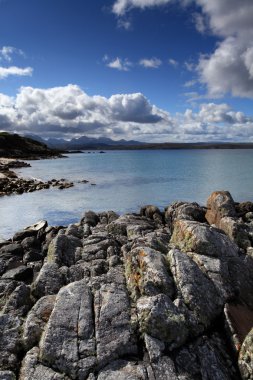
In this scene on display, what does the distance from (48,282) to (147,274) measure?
16.9ft

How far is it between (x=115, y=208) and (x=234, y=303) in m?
36.4

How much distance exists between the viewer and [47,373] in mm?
10711

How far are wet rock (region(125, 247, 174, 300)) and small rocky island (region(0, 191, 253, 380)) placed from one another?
0.04 m

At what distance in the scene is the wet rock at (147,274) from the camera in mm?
13438

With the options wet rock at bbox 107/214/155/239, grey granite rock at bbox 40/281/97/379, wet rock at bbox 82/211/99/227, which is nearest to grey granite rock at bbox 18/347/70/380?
grey granite rock at bbox 40/281/97/379

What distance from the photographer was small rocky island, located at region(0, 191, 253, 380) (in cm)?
1091

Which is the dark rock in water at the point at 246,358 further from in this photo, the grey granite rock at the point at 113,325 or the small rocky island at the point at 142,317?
the grey granite rock at the point at 113,325

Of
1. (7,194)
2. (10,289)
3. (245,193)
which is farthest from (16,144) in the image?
(10,289)

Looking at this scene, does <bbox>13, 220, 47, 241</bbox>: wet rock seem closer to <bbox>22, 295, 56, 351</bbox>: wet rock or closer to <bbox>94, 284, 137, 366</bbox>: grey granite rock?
<bbox>22, 295, 56, 351</bbox>: wet rock

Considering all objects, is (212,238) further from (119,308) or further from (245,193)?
(245,193)

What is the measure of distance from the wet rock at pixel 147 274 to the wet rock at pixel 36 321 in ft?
11.4

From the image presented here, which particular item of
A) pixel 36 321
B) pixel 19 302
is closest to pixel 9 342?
pixel 36 321

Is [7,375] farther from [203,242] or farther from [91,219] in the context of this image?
[91,219]

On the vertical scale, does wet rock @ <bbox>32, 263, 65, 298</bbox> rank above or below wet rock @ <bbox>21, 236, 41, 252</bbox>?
above
